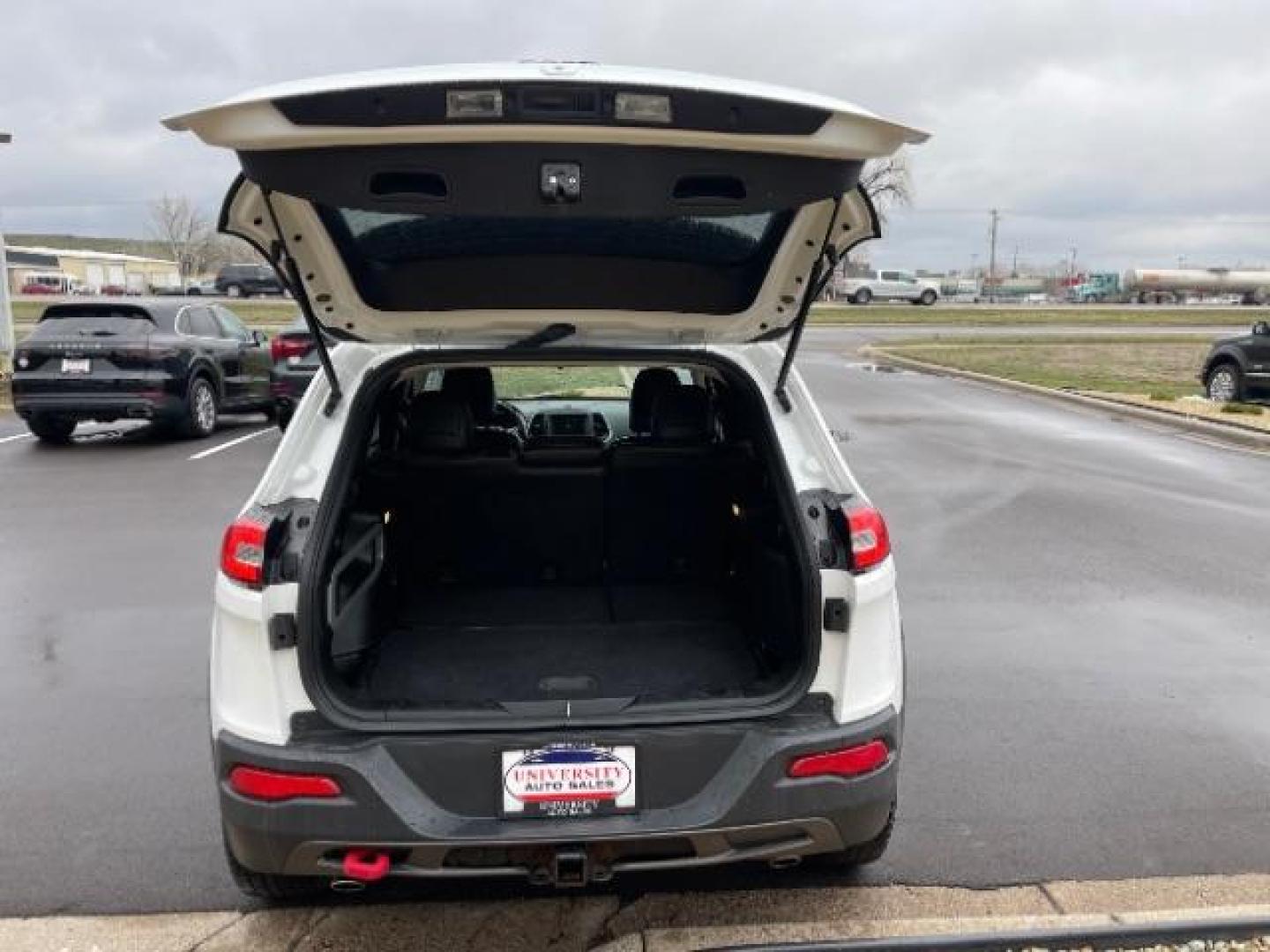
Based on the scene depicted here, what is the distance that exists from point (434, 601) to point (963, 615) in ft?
9.83

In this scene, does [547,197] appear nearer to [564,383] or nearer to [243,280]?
[564,383]

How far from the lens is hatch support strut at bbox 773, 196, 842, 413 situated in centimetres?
279

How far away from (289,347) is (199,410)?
3.89 ft

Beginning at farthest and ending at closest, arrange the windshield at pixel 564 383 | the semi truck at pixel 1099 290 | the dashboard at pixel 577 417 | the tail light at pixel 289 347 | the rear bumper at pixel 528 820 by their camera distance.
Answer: the semi truck at pixel 1099 290, the tail light at pixel 289 347, the windshield at pixel 564 383, the dashboard at pixel 577 417, the rear bumper at pixel 528 820

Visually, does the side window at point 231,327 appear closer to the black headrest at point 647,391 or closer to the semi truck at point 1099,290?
the black headrest at point 647,391

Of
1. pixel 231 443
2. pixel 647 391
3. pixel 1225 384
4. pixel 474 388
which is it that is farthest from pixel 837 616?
pixel 1225 384

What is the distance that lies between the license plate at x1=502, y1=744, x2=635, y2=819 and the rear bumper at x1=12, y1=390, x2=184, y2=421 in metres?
9.64

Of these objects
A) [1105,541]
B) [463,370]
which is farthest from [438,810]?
[1105,541]

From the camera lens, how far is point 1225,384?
46.0ft

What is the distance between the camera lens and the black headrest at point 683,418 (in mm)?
3877

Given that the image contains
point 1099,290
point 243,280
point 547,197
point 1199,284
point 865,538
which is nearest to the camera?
point 547,197

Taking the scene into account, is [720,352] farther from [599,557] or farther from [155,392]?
[155,392]

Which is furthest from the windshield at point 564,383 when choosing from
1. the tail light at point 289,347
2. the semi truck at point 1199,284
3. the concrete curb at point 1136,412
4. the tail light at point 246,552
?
the semi truck at point 1199,284

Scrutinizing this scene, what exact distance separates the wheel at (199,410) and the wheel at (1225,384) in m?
12.8
